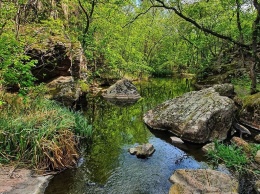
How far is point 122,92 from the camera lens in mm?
22000

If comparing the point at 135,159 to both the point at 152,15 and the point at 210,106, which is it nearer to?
the point at 210,106

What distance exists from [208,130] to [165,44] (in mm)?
35788

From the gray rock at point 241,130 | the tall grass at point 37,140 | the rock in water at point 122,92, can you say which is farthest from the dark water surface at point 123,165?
the rock in water at point 122,92

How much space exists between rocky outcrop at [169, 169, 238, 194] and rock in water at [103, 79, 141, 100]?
14.8 meters

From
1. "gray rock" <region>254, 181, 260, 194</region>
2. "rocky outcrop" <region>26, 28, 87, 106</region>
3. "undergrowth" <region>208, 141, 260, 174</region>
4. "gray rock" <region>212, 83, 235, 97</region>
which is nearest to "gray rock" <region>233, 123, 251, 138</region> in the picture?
"undergrowth" <region>208, 141, 260, 174</region>

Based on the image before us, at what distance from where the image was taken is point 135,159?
8.54 metres

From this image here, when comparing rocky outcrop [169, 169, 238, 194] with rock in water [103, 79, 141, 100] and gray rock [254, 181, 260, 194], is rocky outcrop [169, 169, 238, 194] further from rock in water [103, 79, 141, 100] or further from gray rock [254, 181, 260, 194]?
rock in water [103, 79, 141, 100]

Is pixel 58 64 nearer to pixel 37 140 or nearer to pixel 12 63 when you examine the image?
pixel 12 63

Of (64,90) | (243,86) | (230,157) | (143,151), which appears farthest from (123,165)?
(243,86)

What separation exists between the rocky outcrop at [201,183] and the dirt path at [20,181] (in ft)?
11.0

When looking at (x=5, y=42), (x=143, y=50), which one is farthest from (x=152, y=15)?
(x=5, y=42)

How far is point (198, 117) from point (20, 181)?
7.18m

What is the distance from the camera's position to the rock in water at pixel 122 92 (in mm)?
21622

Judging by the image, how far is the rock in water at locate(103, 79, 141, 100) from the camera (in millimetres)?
21622
